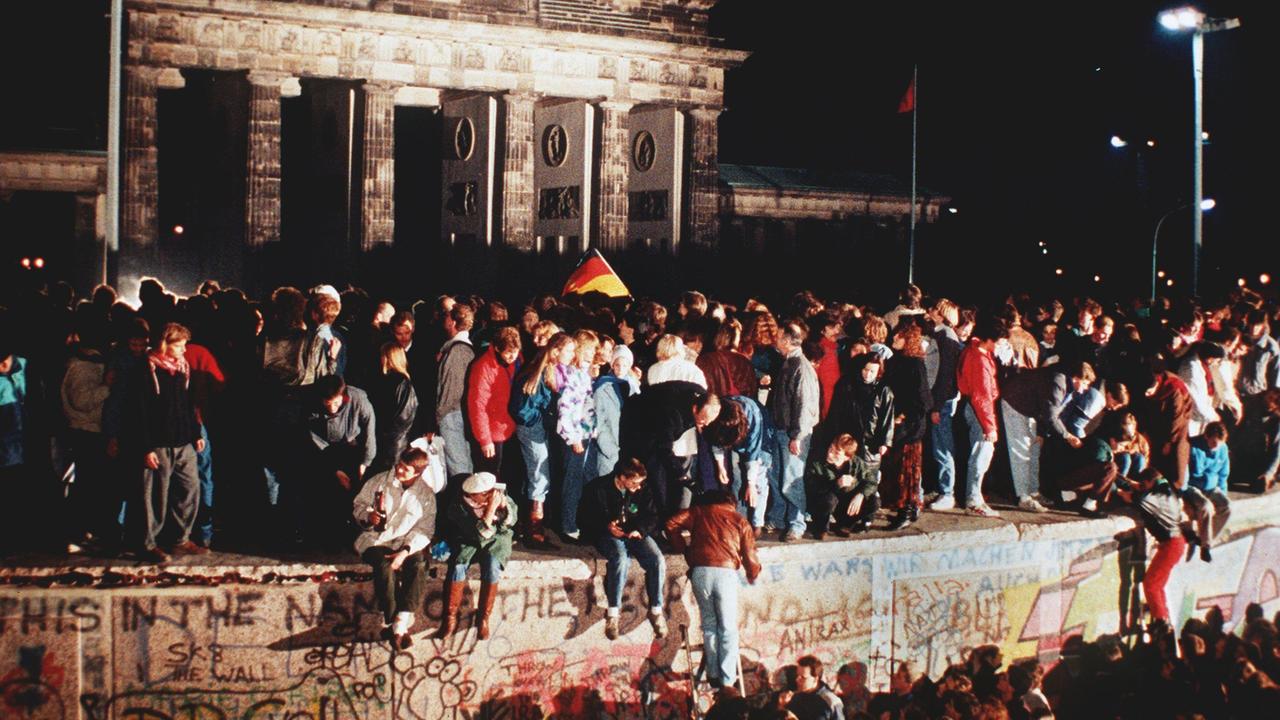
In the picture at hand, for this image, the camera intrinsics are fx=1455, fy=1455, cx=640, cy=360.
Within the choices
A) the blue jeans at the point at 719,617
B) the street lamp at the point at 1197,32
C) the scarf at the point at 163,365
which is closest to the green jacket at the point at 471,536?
the blue jeans at the point at 719,617

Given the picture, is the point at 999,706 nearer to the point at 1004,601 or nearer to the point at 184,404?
the point at 1004,601

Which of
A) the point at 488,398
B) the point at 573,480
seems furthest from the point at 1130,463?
the point at 488,398

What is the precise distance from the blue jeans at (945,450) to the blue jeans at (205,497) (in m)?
7.71

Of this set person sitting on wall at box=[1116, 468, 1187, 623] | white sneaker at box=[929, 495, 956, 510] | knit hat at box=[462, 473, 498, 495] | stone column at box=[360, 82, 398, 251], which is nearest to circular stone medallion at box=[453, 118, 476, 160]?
stone column at box=[360, 82, 398, 251]

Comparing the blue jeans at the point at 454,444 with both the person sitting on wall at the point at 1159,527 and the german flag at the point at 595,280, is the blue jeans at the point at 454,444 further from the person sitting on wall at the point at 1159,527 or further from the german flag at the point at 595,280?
the person sitting on wall at the point at 1159,527

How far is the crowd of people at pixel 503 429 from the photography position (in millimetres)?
12883

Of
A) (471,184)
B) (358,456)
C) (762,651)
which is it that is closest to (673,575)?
(762,651)

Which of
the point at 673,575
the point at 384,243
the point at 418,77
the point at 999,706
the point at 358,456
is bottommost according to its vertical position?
the point at 999,706

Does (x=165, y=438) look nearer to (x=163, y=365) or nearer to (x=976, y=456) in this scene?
(x=163, y=365)

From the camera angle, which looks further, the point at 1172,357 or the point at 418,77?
the point at 418,77

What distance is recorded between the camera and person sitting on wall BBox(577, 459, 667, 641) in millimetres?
13125

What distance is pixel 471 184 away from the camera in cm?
4247

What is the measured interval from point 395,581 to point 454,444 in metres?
1.78

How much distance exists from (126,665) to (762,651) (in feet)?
19.3
